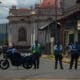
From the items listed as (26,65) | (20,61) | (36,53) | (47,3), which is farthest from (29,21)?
(36,53)

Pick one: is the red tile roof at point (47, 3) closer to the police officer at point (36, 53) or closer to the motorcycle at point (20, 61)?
the motorcycle at point (20, 61)

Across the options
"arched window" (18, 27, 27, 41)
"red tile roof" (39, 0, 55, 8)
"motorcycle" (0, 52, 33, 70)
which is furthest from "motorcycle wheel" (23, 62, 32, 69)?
"arched window" (18, 27, 27, 41)

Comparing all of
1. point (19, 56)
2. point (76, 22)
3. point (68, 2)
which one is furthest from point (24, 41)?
point (19, 56)

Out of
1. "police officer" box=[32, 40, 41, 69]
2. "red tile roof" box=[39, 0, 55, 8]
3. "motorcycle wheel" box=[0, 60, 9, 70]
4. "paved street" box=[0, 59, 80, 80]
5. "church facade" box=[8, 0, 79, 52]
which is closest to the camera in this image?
"paved street" box=[0, 59, 80, 80]

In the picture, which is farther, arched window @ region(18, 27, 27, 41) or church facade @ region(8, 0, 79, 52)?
arched window @ region(18, 27, 27, 41)

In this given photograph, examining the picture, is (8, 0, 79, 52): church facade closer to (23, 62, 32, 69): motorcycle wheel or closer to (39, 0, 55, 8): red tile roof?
(39, 0, 55, 8): red tile roof

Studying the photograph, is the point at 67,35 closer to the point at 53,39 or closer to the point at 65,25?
the point at 65,25

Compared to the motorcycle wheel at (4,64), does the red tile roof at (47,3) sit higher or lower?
higher

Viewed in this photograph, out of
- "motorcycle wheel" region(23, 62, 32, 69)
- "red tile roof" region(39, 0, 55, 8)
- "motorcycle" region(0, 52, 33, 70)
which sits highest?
"red tile roof" region(39, 0, 55, 8)

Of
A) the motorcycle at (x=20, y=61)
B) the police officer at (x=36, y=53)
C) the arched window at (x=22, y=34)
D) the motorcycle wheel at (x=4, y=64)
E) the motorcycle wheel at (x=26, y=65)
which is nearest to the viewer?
the police officer at (x=36, y=53)

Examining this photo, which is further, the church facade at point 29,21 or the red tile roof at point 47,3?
the red tile roof at point 47,3

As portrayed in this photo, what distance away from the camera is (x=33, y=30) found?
9300cm

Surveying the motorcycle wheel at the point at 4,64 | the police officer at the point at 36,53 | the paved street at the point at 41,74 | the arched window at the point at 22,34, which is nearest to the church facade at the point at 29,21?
the arched window at the point at 22,34

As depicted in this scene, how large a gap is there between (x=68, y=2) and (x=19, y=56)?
46356mm
